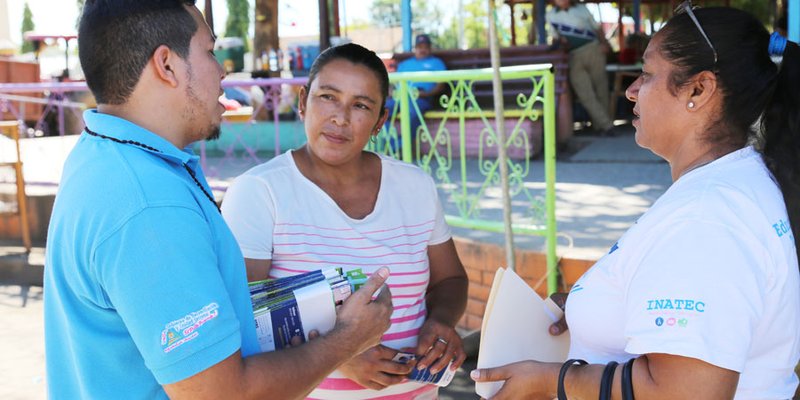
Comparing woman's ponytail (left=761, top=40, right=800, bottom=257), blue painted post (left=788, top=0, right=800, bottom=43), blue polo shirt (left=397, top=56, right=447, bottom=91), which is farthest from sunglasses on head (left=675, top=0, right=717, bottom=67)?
blue polo shirt (left=397, top=56, right=447, bottom=91)

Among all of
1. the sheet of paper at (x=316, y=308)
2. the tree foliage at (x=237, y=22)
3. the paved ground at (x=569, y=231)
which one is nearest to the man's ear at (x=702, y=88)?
the sheet of paper at (x=316, y=308)

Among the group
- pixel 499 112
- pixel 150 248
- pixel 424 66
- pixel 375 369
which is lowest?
pixel 375 369

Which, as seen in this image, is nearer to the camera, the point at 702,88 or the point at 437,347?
the point at 702,88

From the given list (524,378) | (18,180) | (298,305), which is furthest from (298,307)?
(18,180)

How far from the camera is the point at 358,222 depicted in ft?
7.84

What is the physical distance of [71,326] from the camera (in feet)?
4.70

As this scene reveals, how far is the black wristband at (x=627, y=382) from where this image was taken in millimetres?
1596

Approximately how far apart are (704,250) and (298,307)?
2.70 feet

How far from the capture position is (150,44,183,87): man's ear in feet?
4.79

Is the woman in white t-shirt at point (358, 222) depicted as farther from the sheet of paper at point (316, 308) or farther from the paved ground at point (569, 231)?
the paved ground at point (569, 231)

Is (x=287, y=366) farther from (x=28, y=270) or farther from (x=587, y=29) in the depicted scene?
(x=587, y=29)

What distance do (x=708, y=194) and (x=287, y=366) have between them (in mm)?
910

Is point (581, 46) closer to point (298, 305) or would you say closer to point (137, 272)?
point (298, 305)

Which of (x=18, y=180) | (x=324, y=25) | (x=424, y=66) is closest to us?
(x=18, y=180)
